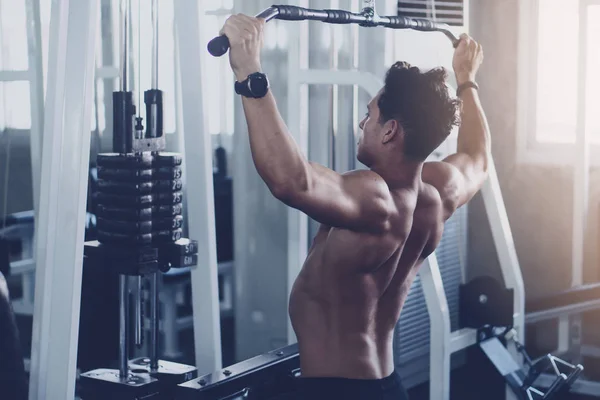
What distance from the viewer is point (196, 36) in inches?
90.7

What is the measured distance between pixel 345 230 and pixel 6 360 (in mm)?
1016

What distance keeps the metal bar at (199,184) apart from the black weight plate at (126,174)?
0.24m

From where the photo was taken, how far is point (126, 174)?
2.09 m

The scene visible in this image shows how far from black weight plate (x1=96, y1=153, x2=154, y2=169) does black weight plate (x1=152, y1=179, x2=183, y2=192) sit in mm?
69

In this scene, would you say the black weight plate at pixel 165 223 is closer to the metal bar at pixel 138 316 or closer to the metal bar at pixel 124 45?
the metal bar at pixel 138 316

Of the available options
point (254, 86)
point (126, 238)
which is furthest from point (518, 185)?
point (254, 86)

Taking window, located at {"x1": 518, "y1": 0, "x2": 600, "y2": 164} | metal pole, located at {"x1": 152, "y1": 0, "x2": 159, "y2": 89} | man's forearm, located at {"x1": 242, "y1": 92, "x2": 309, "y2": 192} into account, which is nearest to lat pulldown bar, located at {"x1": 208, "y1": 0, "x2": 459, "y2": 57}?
man's forearm, located at {"x1": 242, "y1": 92, "x2": 309, "y2": 192}

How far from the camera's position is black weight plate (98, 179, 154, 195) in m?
2.08

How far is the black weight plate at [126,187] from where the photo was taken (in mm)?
2084

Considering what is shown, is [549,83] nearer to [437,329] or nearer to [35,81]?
[437,329]

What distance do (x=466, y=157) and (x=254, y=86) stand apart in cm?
105

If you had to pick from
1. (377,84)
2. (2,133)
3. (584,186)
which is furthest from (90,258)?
(584,186)

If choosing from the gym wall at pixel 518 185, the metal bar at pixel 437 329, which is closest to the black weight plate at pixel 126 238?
the metal bar at pixel 437 329

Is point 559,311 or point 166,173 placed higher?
point 166,173
